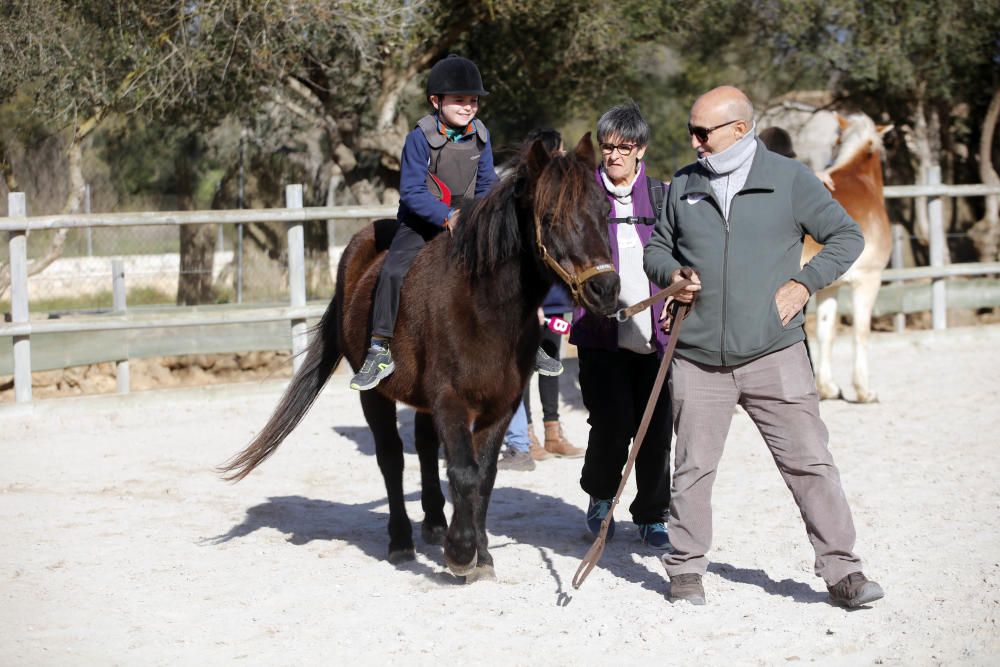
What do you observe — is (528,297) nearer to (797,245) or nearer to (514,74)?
(797,245)

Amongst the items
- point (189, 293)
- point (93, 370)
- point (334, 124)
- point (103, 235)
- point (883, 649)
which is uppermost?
point (334, 124)

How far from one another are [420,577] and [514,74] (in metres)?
9.99

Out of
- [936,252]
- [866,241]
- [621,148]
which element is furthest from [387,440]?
[936,252]

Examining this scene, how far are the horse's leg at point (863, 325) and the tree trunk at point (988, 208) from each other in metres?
7.00

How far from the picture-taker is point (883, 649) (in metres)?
3.71

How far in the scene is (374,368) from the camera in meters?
4.86

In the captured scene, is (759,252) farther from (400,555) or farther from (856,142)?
(856,142)

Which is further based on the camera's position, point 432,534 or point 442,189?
point 432,534

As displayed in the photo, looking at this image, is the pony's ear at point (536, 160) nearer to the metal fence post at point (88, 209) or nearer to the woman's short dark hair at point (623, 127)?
the woman's short dark hair at point (623, 127)

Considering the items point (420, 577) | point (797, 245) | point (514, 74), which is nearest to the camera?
point (797, 245)

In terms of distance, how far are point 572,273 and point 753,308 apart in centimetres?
68

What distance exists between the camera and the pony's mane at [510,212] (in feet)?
13.5

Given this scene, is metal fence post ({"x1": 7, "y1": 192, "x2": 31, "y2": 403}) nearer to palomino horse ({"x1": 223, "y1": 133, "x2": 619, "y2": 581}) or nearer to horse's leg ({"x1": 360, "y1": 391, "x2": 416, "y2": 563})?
horse's leg ({"x1": 360, "y1": 391, "x2": 416, "y2": 563})

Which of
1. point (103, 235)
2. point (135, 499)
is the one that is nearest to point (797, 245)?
point (135, 499)
